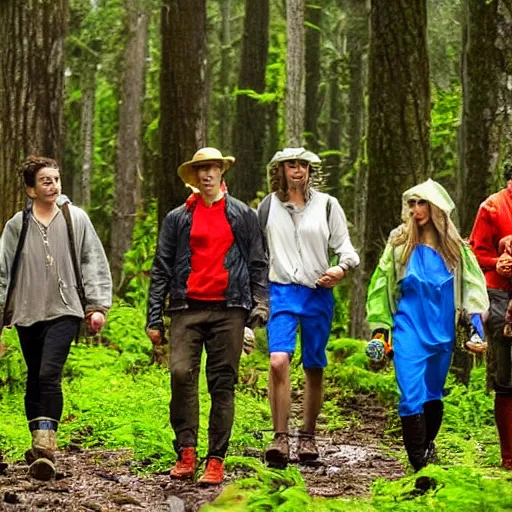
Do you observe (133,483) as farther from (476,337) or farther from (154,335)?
(476,337)

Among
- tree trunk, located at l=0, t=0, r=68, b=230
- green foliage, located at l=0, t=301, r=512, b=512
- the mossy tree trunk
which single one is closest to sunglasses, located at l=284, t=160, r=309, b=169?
green foliage, located at l=0, t=301, r=512, b=512

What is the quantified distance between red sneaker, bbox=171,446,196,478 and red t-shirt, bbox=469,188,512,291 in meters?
2.53

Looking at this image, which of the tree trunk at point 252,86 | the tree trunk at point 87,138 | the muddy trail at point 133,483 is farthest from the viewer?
the tree trunk at point 87,138

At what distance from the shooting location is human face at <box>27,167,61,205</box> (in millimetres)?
8430

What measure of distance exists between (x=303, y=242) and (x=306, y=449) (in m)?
1.59

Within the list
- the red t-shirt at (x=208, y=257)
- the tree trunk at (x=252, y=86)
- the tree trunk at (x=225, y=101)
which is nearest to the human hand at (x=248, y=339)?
the red t-shirt at (x=208, y=257)

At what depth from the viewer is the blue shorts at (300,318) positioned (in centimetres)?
908

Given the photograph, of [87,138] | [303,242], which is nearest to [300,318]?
[303,242]

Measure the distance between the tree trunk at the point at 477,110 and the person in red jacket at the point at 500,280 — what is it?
126 inches

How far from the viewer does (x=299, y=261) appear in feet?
30.3

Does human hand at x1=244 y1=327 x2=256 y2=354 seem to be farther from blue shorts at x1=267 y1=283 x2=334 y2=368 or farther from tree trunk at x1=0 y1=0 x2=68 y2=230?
tree trunk at x1=0 y1=0 x2=68 y2=230

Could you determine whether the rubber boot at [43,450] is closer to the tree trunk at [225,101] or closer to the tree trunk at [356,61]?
the tree trunk at [356,61]

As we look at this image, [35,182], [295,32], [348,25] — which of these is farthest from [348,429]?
[348,25]

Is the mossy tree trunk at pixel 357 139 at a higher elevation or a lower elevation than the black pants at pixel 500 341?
higher
